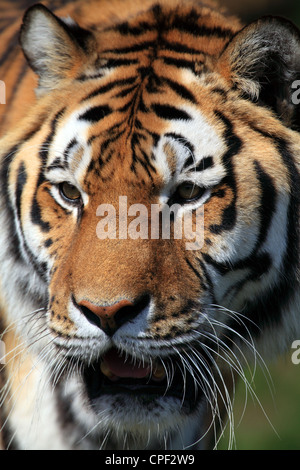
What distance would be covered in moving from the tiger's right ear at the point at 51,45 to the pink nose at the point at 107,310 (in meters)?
0.61

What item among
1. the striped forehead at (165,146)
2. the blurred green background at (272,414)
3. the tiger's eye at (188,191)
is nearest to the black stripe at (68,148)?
the striped forehead at (165,146)

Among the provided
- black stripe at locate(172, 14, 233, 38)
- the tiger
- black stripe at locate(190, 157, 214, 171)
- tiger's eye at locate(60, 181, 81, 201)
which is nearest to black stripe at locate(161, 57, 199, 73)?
the tiger

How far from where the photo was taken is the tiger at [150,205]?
1.51m

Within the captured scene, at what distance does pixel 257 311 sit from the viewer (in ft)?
5.77

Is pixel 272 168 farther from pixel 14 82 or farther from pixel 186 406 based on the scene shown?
pixel 14 82

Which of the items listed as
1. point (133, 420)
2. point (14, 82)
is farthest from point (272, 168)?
point (14, 82)

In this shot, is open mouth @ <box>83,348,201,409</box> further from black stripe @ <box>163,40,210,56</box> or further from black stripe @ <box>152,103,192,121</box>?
black stripe @ <box>163,40,210,56</box>

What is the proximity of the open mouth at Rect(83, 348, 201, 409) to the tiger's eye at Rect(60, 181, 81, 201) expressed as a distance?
0.33 m

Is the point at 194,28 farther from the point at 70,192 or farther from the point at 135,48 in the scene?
the point at 70,192

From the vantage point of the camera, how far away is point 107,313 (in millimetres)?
1407

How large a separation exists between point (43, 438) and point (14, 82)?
0.96 metres

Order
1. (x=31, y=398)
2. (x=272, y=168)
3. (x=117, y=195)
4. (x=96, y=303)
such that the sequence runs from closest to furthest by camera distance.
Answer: (x=96, y=303) < (x=117, y=195) < (x=272, y=168) < (x=31, y=398)

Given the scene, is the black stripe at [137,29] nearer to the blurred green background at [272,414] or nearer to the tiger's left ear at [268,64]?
the tiger's left ear at [268,64]

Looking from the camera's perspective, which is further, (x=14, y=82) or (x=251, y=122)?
(x=14, y=82)
